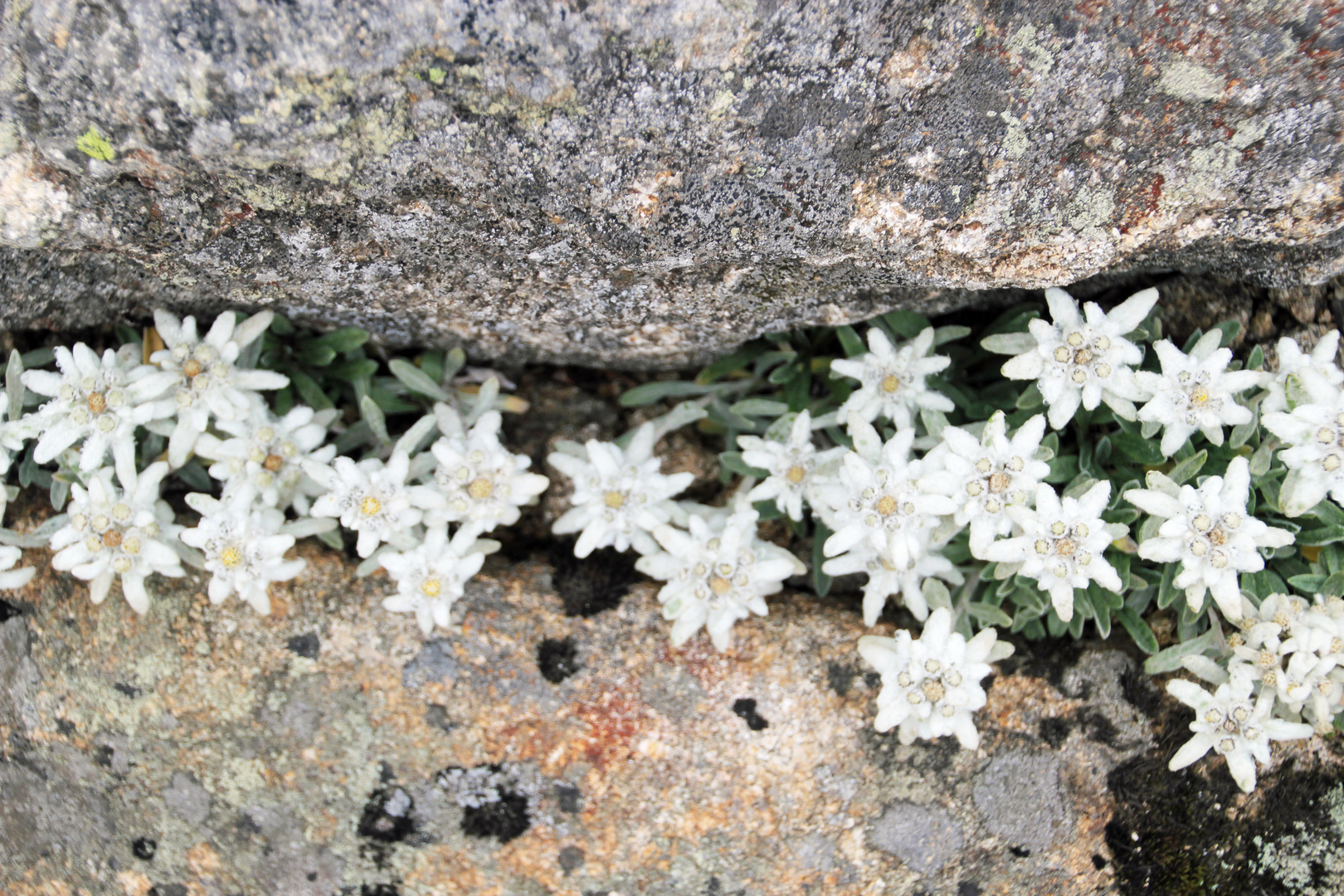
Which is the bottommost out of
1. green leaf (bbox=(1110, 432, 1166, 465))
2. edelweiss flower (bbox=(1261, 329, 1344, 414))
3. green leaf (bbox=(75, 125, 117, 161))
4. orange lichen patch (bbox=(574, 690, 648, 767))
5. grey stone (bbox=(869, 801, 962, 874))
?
grey stone (bbox=(869, 801, 962, 874))

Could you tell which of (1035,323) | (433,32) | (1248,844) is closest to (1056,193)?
(1035,323)

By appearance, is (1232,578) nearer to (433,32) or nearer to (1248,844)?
(1248,844)

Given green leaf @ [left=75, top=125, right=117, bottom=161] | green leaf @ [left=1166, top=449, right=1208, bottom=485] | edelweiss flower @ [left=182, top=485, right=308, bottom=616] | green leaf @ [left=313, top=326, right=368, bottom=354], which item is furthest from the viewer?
green leaf @ [left=313, top=326, right=368, bottom=354]

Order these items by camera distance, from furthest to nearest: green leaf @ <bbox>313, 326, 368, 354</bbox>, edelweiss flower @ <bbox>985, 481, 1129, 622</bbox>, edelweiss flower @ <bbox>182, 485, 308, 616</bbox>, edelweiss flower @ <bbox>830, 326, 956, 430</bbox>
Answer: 1. green leaf @ <bbox>313, 326, 368, 354</bbox>
2. edelweiss flower @ <bbox>830, 326, 956, 430</bbox>
3. edelweiss flower @ <bbox>182, 485, 308, 616</bbox>
4. edelweiss flower @ <bbox>985, 481, 1129, 622</bbox>

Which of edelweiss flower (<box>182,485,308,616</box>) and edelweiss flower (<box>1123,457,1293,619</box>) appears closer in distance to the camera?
edelweiss flower (<box>1123,457,1293,619</box>)

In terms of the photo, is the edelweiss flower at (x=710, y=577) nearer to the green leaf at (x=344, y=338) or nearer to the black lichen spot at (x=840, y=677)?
the black lichen spot at (x=840, y=677)

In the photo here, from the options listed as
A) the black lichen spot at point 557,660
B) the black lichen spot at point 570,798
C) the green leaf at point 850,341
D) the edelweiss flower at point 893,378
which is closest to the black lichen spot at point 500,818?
A: the black lichen spot at point 570,798

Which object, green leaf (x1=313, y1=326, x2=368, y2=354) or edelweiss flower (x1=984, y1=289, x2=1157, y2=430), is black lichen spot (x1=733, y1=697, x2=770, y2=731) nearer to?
edelweiss flower (x1=984, y1=289, x2=1157, y2=430)

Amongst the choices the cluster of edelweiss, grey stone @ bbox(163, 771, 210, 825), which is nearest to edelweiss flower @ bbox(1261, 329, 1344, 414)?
the cluster of edelweiss
